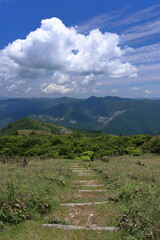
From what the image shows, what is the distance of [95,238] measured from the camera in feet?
15.8

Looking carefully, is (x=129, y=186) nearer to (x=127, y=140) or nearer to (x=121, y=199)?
(x=121, y=199)

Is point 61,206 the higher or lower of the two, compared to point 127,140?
higher

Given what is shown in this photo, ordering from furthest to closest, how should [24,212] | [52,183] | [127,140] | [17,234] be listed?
[127,140], [52,183], [24,212], [17,234]

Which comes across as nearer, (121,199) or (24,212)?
(24,212)

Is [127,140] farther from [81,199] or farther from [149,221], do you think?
[149,221]

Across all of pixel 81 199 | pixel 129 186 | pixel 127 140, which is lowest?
pixel 127 140

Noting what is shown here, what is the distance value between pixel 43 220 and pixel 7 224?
1122 mm

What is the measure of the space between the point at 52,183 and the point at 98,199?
2.73 metres

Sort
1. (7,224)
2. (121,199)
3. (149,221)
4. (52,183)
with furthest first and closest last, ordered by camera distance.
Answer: (52,183) < (121,199) < (7,224) < (149,221)

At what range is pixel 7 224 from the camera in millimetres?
5539

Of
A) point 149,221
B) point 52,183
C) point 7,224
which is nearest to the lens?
point 149,221

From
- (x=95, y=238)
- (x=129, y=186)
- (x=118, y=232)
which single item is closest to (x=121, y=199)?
(x=129, y=186)

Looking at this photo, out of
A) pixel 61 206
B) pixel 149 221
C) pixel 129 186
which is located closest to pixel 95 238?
pixel 149 221

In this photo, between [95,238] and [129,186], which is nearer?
[95,238]
